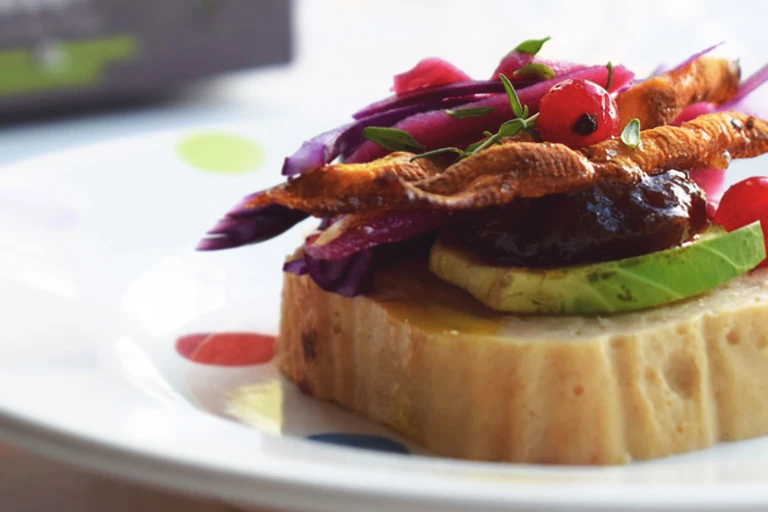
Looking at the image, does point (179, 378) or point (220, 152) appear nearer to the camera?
point (179, 378)

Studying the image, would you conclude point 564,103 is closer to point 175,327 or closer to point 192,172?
point 175,327

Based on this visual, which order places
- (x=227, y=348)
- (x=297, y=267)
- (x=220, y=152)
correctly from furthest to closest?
(x=220, y=152)
(x=227, y=348)
(x=297, y=267)

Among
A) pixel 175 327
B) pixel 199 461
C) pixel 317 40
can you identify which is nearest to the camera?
pixel 199 461

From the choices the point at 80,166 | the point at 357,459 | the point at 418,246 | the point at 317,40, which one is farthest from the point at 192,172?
the point at 317,40

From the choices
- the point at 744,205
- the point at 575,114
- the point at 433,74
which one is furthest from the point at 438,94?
the point at 744,205

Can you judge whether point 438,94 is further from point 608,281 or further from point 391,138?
point 608,281

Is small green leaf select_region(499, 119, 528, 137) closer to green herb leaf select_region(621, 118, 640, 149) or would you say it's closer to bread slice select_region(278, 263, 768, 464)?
green herb leaf select_region(621, 118, 640, 149)

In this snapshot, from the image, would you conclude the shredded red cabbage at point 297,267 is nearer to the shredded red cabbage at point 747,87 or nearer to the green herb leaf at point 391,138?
the green herb leaf at point 391,138
